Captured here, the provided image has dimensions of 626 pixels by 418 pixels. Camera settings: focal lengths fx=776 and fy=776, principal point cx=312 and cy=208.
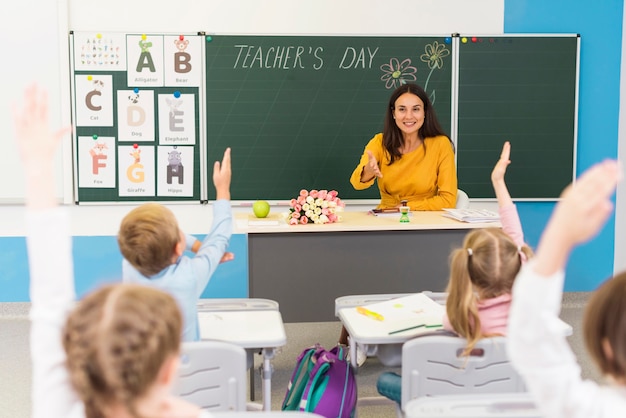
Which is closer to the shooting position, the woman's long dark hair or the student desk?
the student desk

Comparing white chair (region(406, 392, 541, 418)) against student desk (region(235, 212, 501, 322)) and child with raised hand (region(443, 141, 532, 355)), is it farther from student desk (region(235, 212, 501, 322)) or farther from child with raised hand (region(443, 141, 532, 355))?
student desk (region(235, 212, 501, 322))

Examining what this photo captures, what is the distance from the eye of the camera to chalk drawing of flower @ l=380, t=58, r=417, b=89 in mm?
5453

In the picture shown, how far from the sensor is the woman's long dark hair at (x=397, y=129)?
4770 millimetres

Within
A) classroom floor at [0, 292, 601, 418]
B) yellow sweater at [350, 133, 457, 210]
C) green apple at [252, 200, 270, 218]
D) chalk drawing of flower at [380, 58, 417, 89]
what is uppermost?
chalk drawing of flower at [380, 58, 417, 89]

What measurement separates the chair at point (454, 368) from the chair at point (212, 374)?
1.68 ft

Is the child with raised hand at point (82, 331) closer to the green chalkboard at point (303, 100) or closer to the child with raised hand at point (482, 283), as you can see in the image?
the child with raised hand at point (482, 283)

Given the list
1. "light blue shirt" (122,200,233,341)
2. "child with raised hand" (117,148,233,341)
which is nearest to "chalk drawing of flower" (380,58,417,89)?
"light blue shirt" (122,200,233,341)

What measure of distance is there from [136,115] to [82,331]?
Result: 442cm

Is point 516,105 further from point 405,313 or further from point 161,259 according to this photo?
point 161,259

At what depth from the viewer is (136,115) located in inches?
210

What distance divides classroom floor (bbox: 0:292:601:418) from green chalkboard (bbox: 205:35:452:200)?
1.06m

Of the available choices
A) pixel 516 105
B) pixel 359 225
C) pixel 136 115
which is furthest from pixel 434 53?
pixel 136 115

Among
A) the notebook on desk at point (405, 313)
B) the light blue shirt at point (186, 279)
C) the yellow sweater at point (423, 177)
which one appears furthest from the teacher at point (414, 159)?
the light blue shirt at point (186, 279)

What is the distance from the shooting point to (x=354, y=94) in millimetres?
5453
